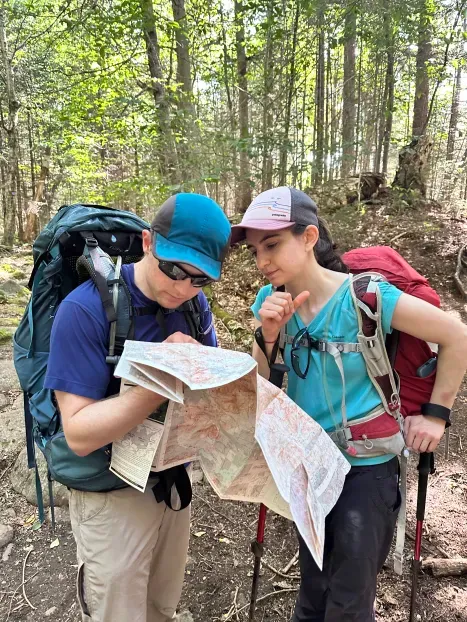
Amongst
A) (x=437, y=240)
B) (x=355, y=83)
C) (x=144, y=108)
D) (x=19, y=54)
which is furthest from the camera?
(x=19, y=54)

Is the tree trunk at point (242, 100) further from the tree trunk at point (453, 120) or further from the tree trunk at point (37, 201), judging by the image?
the tree trunk at point (37, 201)

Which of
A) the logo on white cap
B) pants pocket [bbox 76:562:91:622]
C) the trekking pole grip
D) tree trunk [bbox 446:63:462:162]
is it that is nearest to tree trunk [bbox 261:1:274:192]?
the logo on white cap

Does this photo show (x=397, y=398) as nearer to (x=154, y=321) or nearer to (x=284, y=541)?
(x=154, y=321)

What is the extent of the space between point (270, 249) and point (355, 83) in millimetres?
11615

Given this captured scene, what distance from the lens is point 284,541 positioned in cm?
282

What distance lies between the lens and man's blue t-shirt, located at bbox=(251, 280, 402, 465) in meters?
1.49

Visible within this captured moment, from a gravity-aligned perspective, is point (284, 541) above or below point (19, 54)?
below

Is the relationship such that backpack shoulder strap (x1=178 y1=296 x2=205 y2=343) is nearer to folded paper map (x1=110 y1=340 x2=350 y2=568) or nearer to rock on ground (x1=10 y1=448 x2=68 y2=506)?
folded paper map (x1=110 y1=340 x2=350 y2=568)

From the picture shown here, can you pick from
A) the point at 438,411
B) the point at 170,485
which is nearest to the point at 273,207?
the point at 438,411

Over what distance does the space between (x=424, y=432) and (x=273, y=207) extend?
105 centimetres

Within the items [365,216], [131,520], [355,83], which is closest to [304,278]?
[131,520]

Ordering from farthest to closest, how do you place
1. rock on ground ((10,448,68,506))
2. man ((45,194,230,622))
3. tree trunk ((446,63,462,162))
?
1. tree trunk ((446,63,462,162))
2. rock on ground ((10,448,68,506))
3. man ((45,194,230,622))

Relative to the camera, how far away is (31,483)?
3.31m

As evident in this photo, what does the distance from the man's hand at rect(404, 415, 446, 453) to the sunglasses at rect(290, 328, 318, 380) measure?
471 mm
